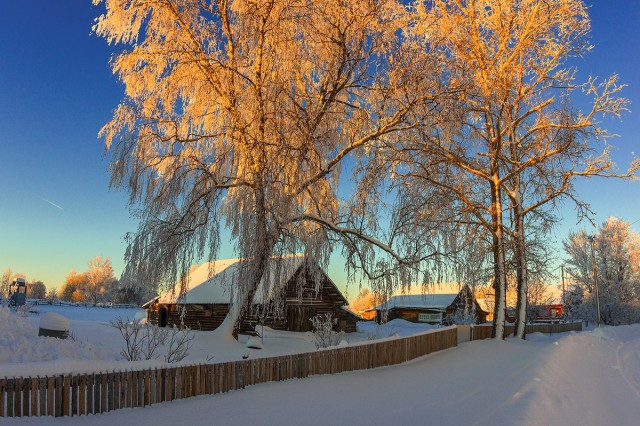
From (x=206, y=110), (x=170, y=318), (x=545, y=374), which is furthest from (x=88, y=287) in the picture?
(x=545, y=374)

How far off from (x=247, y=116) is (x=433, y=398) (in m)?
9.57

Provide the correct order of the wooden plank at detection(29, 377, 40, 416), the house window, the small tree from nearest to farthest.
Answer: the wooden plank at detection(29, 377, 40, 416) < the house window < the small tree

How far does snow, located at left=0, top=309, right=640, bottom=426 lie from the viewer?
8.44 meters

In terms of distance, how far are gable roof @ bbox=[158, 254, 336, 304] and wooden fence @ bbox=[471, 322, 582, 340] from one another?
982cm

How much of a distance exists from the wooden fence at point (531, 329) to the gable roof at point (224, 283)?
9.82 meters

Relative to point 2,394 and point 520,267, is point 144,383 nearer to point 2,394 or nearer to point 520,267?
point 2,394

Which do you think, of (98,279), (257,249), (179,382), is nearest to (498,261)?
(257,249)

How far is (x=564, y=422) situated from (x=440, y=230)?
868 centimetres

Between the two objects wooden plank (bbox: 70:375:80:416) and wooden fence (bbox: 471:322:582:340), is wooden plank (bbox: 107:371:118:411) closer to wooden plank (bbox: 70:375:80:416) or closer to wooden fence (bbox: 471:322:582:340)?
wooden plank (bbox: 70:375:80:416)

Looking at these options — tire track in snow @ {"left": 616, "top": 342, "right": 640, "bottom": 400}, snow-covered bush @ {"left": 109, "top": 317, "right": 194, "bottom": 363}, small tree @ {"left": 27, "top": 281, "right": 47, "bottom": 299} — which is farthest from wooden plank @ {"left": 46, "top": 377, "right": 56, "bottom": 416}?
small tree @ {"left": 27, "top": 281, "right": 47, "bottom": 299}

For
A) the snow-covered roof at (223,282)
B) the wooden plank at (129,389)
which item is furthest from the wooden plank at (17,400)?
Result: the snow-covered roof at (223,282)

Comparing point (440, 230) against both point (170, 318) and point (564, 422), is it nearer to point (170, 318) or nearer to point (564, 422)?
point (564, 422)

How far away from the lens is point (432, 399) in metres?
10.6

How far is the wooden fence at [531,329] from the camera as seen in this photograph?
2592cm
